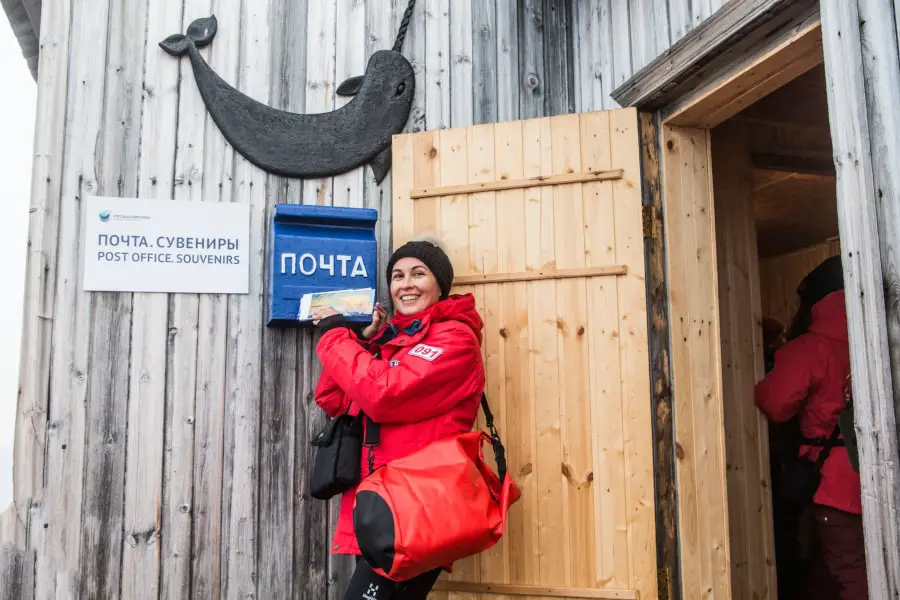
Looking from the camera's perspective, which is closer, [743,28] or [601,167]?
[743,28]

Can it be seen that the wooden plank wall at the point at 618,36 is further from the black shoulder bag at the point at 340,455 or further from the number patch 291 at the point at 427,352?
the black shoulder bag at the point at 340,455

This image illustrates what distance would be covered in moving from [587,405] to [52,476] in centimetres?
210

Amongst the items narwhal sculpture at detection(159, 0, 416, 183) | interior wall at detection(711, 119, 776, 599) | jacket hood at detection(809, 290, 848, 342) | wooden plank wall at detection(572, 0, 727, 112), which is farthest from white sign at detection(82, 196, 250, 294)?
jacket hood at detection(809, 290, 848, 342)

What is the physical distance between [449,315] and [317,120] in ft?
4.04

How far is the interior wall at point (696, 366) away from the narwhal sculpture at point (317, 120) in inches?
48.6

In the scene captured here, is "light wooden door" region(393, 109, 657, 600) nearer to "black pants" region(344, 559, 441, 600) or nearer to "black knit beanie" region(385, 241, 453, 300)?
"black knit beanie" region(385, 241, 453, 300)

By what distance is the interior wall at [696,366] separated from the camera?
289 cm

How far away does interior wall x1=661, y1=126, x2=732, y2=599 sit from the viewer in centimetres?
289

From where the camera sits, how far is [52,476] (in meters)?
2.88

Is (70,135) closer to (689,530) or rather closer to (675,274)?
(675,274)

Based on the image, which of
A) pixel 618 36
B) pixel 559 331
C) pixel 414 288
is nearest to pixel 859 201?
pixel 559 331

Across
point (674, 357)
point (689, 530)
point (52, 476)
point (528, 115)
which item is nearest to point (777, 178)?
point (528, 115)

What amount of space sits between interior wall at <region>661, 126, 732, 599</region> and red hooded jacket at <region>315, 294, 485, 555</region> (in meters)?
0.87

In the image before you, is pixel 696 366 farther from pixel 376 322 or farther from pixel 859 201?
pixel 376 322
